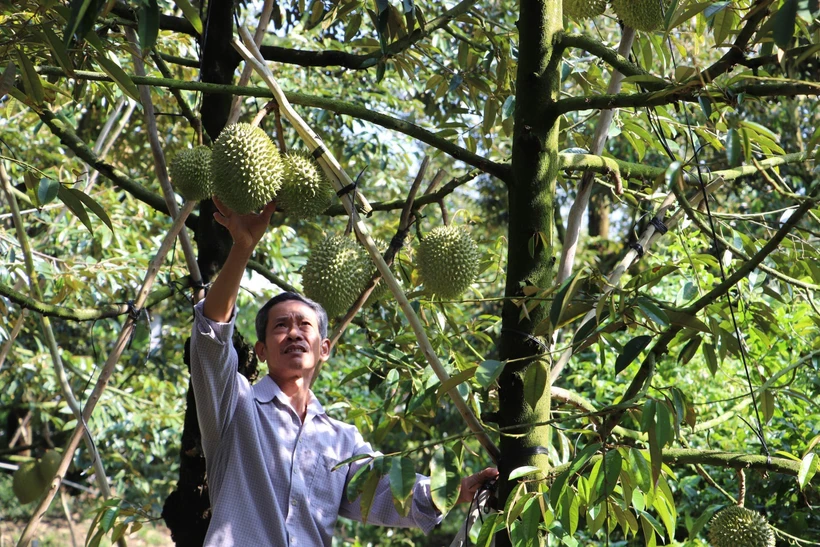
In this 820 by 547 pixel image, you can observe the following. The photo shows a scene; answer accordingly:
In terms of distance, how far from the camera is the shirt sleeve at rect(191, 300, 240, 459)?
65.4 inches

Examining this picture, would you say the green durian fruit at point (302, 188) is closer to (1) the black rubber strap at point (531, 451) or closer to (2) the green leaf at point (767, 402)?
(1) the black rubber strap at point (531, 451)

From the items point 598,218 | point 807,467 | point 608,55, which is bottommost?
point 807,467

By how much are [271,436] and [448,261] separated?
0.59 metres

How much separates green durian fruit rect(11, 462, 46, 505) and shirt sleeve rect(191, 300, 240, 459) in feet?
3.27

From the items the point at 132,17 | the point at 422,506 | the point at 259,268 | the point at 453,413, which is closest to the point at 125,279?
the point at 259,268

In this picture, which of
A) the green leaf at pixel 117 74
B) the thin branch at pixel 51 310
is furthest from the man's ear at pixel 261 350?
the green leaf at pixel 117 74

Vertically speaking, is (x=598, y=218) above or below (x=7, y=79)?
above

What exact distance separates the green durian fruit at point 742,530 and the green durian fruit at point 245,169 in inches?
42.7

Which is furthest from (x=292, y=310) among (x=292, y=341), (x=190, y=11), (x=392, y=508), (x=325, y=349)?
(x=190, y=11)

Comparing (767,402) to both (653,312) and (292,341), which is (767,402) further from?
(292,341)

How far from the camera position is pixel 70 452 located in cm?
174

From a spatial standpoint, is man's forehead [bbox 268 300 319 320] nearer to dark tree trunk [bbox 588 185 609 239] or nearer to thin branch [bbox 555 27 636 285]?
thin branch [bbox 555 27 636 285]

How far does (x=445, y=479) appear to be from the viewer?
1294 mm

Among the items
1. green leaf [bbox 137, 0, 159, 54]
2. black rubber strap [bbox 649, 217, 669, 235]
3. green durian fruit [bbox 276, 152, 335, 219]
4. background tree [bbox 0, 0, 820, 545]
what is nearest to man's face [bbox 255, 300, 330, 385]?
background tree [bbox 0, 0, 820, 545]
